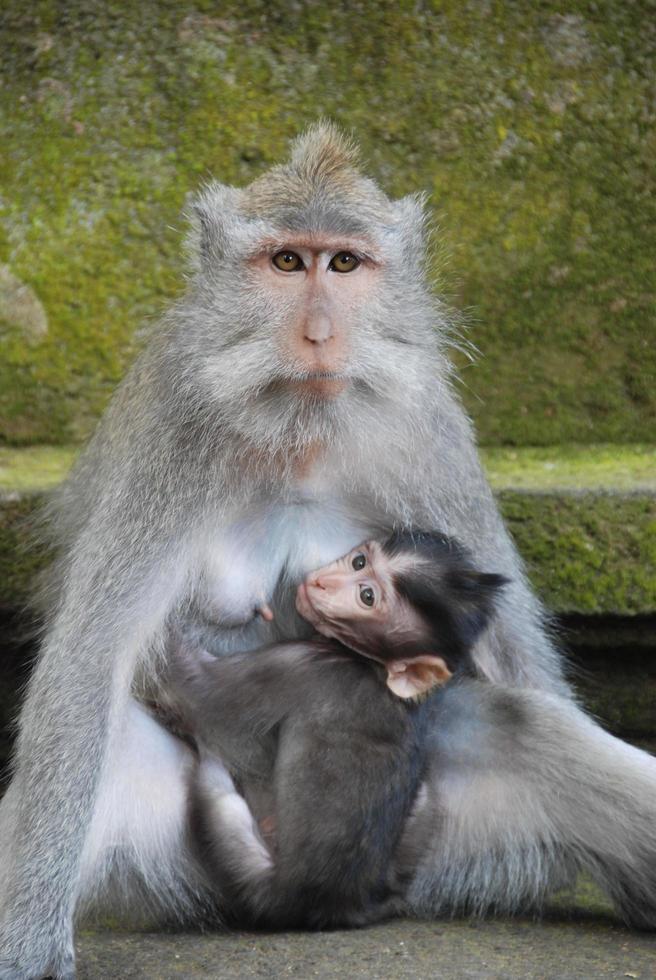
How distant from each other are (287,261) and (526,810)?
144 centimetres

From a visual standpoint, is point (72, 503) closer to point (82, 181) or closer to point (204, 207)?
point (204, 207)

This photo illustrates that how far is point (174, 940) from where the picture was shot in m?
3.88

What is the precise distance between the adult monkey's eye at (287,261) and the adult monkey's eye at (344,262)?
0.08 meters

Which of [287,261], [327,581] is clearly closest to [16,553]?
[327,581]

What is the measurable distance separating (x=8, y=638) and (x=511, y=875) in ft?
5.75

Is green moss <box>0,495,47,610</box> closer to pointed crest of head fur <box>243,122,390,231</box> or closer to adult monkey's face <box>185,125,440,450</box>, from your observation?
adult monkey's face <box>185,125,440,450</box>

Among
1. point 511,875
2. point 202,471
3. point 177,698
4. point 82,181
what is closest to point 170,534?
point 202,471

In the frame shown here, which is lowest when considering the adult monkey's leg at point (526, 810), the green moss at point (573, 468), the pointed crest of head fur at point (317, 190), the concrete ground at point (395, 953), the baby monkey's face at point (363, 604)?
the concrete ground at point (395, 953)

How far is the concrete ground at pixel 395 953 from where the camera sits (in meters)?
3.58

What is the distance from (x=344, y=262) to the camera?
3.99m

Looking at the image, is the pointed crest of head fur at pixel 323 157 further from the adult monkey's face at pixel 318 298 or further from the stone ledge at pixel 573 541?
the stone ledge at pixel 573 541

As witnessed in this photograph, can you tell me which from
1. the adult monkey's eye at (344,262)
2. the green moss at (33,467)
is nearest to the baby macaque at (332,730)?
the adult monkey's eye at (344,262)

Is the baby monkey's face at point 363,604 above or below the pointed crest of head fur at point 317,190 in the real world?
below

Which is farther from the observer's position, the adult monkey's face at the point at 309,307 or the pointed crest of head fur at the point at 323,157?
the pointed crest of head fur at the point at 323,157
